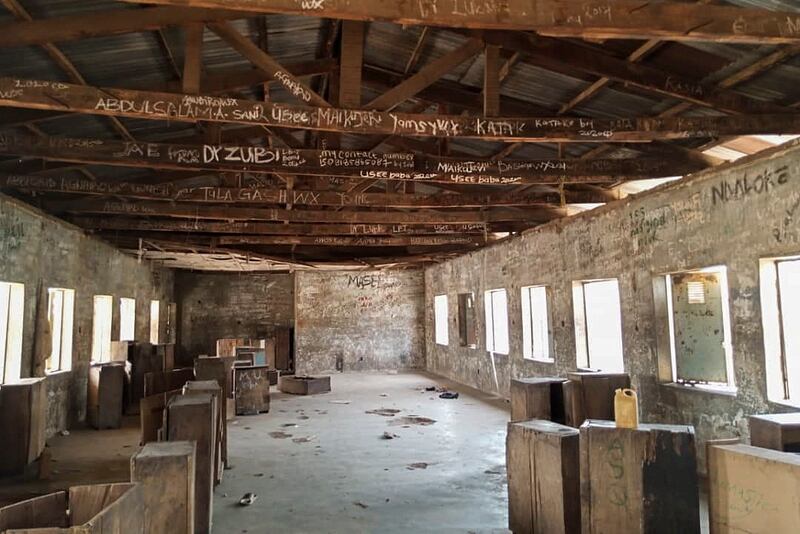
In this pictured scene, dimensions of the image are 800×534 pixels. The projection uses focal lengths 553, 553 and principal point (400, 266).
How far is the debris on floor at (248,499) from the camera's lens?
5.30m

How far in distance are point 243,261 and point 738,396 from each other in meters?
11.9

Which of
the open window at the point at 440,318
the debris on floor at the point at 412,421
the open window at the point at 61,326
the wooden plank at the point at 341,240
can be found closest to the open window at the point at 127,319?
the open window at the point at 61,326

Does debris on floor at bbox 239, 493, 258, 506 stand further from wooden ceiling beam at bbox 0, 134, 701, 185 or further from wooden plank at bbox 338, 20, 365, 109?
wooden plank at bbox 338, 20, 365, 109

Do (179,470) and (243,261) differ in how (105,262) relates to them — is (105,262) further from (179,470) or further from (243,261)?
(179,470)

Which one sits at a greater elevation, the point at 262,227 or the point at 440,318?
the point at 262,227

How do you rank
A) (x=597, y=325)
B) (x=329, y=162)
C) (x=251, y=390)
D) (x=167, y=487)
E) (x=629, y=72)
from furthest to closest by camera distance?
(x=251, y=390), (x=597, y=325), (x=329, y=162), (x=629, y=72), (x=167, y=487)

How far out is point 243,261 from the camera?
47.8ft

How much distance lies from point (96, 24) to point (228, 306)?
14.8 meters

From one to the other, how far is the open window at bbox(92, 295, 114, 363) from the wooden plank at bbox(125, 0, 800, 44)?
32.6 feet

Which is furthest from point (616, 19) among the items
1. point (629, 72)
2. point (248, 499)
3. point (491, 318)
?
point (491, 318)

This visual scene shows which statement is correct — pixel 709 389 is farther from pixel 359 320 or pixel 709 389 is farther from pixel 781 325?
pixel 359 320

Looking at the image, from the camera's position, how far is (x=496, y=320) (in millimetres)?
12297

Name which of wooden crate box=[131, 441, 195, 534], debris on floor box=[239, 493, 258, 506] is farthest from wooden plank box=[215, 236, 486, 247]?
wooden crate box=[131, 441, 195, 534]

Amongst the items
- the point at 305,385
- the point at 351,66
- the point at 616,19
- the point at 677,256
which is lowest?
the point at 305,385
